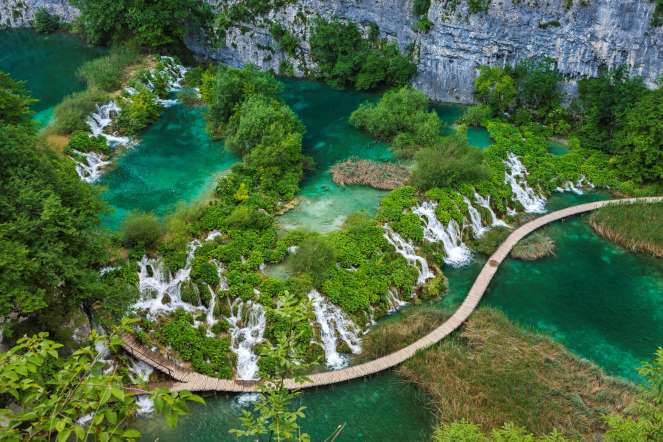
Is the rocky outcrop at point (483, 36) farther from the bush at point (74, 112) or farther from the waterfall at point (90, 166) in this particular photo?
the waterfall at point (90, 166)

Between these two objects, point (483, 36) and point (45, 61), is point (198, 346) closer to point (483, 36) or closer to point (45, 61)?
point (483, 36)

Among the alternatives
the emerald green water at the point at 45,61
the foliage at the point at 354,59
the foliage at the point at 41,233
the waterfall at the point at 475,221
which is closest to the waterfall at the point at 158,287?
the foliage at the point at 41,233

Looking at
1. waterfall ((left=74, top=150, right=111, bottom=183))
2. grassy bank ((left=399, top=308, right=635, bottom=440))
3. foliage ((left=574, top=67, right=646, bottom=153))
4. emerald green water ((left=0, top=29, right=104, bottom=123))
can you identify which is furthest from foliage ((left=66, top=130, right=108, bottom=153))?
foliage ((left=574, top=67, right=646, bottom=153))

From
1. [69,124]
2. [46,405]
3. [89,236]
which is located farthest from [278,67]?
[46,405]

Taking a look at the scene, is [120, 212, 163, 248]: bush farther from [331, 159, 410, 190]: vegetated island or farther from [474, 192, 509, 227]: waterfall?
[474, 192, 509, 227]: waterfall

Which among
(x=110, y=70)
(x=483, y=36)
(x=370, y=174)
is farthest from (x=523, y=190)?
(x=110, y=70)

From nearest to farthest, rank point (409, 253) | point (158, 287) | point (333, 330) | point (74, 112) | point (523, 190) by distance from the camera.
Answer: point (333, 330) < point (158, 287) < point (409, 253) < point (523, 190) < point (74, 112)

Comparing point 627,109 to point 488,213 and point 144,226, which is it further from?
point 144,226
